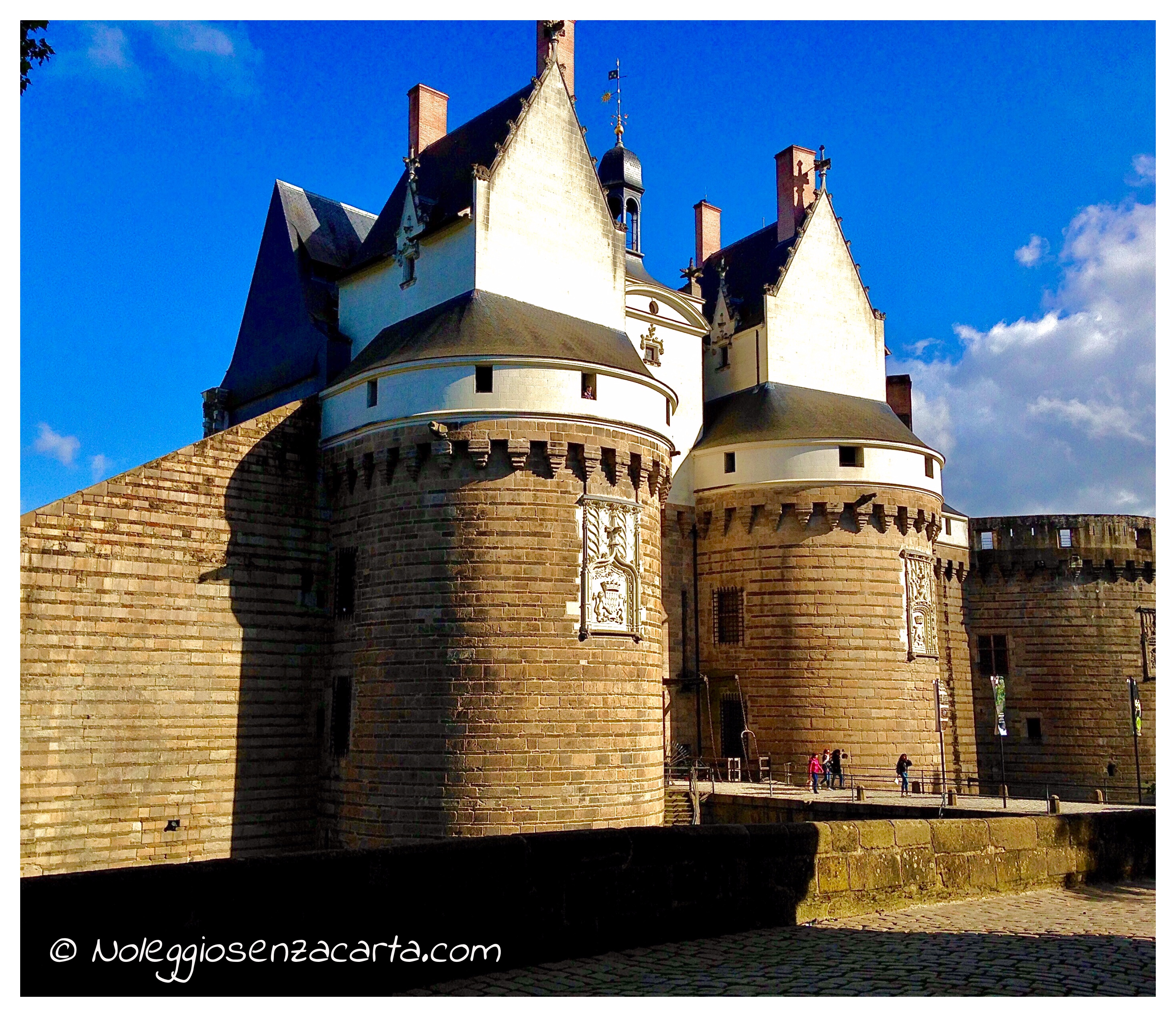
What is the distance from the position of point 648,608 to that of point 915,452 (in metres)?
12.1

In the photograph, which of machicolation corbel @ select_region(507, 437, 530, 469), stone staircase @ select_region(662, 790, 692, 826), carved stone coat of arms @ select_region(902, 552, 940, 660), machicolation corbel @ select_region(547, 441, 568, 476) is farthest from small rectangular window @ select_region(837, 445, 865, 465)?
machicolation corbel @ select_region(507, 437, 530, 469)

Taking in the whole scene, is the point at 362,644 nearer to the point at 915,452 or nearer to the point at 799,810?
the point at 799,810

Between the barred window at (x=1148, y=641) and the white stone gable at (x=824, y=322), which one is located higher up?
the white stone gable at (x=824, y=322)

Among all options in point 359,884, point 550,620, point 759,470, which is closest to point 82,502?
point 550,620

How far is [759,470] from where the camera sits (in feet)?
107

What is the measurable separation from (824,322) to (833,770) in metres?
14.0

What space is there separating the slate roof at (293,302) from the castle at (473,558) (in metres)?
0.14

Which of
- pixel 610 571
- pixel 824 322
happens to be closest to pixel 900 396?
pixel 824 322

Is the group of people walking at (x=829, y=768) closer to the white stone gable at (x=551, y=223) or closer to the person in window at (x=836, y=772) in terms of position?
the person in window at (x=836, y=772)

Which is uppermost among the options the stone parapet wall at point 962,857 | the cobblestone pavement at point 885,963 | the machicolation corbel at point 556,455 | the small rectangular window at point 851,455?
the small rectangular window at point 851,455

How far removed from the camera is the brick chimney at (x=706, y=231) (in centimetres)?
4181

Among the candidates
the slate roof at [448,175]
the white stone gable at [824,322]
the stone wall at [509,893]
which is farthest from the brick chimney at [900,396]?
the stone wall at [509,893]

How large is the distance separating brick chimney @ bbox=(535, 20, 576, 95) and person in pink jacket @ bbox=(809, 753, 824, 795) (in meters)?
17.7

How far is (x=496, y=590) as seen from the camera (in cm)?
2286
